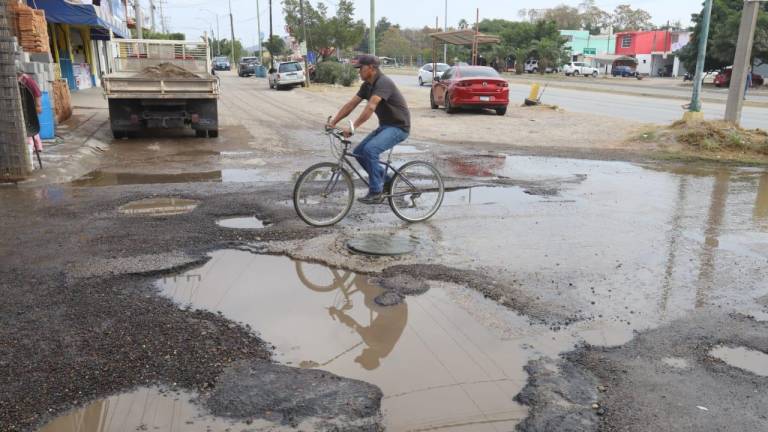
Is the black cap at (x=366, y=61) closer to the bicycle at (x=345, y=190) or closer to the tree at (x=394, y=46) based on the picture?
the bicycle at (x=345, y=190)

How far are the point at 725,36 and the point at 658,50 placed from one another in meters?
37.5

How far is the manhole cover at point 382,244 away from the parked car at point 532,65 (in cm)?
6927

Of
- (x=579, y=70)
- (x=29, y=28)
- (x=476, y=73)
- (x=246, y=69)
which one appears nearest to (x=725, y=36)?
(x=579, y=70)

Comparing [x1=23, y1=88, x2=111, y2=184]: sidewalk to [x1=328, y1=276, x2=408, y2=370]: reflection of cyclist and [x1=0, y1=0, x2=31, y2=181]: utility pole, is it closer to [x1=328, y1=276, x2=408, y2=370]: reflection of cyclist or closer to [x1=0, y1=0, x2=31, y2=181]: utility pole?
[x1=0, y1=0, x2=31, y2=181]: utility pole

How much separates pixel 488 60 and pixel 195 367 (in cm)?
7632

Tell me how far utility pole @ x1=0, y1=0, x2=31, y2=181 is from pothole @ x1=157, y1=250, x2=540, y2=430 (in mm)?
5179

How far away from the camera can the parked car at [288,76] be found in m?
36.5

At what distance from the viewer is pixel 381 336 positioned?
4379 millimetres

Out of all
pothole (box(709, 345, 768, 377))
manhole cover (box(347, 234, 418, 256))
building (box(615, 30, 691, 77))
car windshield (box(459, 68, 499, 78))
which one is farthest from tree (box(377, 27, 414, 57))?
pothole (box(709, 345, 768, 377))

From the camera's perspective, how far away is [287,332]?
4355 mm

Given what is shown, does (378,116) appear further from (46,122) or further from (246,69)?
A: (246,69)

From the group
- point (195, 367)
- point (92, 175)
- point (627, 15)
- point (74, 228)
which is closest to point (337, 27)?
point (92, 175)

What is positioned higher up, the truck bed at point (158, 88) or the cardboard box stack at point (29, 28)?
the cardboard box stack at point (29, 28)

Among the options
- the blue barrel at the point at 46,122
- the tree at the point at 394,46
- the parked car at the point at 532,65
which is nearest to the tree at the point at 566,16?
the tree at the point at 394,46
